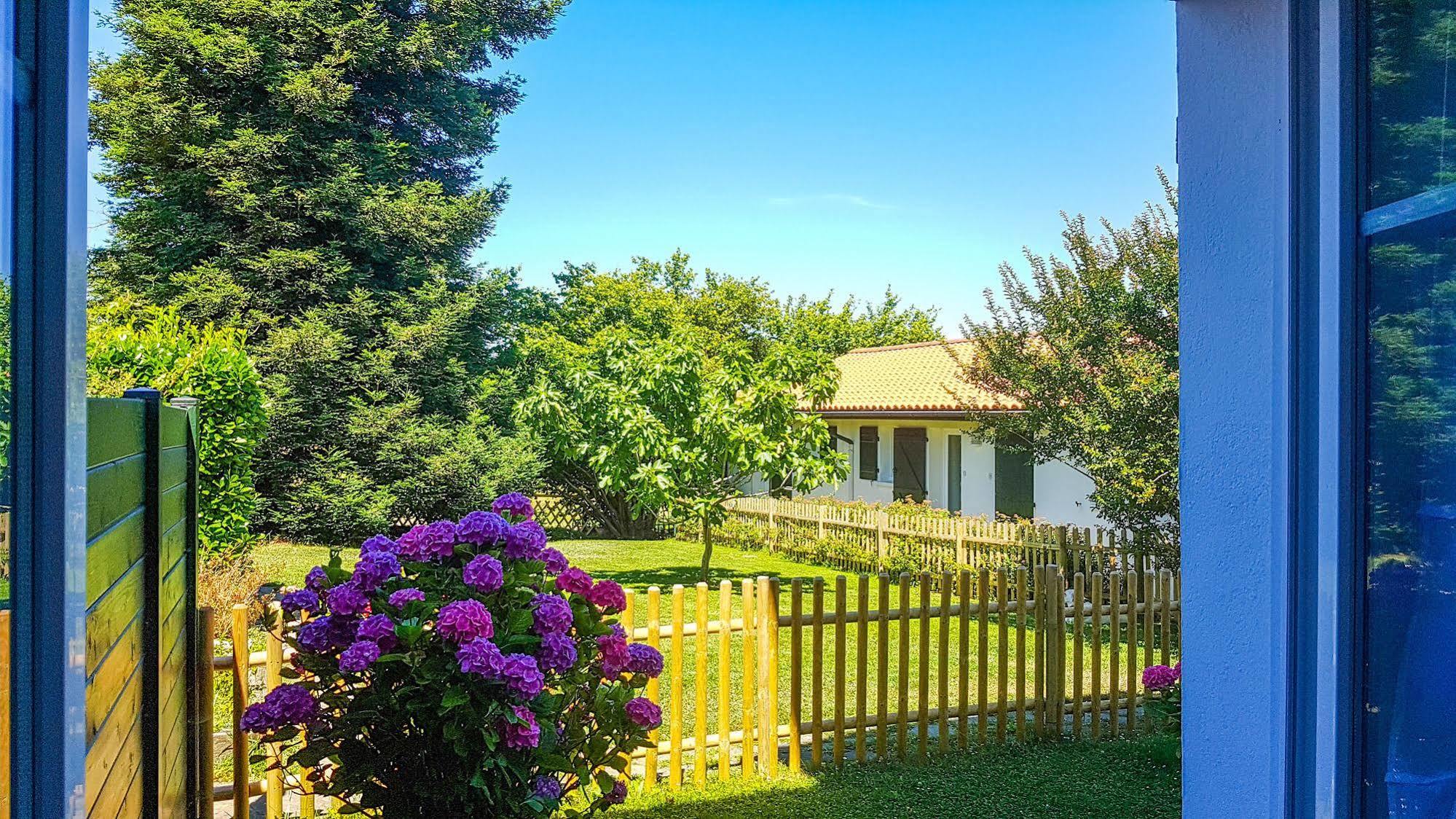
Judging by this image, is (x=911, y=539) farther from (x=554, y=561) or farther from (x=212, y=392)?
(x=554, y=561)

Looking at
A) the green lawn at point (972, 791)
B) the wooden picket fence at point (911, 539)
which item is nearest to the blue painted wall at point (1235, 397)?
the green lawn at point (972, 791)

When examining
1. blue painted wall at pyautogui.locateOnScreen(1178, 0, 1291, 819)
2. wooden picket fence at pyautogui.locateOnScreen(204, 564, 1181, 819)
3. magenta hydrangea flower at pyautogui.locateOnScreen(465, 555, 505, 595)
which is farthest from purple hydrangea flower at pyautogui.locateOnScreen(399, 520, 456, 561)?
blue painted wall at pyautogui.locateOnScreen(1178, 0, 1291, 819)

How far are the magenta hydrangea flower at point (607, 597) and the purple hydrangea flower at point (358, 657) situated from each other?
0.70m

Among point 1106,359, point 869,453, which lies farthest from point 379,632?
point 869,453

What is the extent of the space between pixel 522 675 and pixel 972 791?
3407mm

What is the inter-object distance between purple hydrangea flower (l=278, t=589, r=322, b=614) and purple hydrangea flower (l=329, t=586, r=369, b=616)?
0.14m

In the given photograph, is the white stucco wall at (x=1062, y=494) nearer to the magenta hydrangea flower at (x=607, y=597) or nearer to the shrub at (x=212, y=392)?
the shrub at (x=212, y=392)

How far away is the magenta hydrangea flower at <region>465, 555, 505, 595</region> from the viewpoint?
2.75 metres

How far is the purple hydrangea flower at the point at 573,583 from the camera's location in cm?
302

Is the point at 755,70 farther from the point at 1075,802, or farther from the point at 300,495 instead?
the point at 1075,802

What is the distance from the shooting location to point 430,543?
2.88 m

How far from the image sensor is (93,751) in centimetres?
134

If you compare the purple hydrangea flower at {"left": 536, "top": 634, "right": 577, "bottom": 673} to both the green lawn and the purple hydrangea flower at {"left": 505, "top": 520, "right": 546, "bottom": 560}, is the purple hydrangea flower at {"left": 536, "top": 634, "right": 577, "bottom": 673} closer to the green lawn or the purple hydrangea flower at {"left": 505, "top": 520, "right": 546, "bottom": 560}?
the purple hydrangea flower at {"left": 505, "top": 520, "right": 546, "bottom": 560}

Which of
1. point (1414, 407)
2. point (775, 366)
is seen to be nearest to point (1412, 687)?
point (1414, 407)
